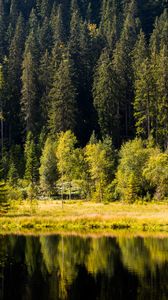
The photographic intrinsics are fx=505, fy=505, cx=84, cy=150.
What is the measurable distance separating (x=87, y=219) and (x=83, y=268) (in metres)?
20.5

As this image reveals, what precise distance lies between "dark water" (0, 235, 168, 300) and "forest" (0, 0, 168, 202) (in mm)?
26262

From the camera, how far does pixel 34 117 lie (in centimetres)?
10581

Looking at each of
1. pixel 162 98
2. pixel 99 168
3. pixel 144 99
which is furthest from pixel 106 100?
pixel 99 168

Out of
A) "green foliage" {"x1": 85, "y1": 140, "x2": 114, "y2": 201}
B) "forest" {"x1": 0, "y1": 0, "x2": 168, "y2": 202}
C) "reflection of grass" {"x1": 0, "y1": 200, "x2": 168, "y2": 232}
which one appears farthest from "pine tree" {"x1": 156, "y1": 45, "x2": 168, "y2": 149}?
"reflection of grass" {"x1": 0, "y1": 200, "x2": 168, "y2": 232}

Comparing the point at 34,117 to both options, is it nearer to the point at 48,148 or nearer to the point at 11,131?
the point at 11,131

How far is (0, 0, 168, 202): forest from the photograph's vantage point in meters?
76.8

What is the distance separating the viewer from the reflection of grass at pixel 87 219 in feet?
173

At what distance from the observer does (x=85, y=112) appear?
11050 centimetres

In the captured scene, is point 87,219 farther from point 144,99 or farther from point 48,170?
point 144,99

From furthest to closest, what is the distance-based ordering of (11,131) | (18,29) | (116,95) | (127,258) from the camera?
(18,29) < (11,131) < (116,95) < (127,258)

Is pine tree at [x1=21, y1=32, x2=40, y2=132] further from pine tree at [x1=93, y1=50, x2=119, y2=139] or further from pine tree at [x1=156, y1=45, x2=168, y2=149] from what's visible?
pine tree at [x1=156, y1=45, x2=168, y2=149]

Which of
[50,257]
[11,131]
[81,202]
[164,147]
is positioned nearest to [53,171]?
[81,202]

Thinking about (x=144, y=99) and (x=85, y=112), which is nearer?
(x=144, y=99)

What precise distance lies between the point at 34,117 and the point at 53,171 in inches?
995
